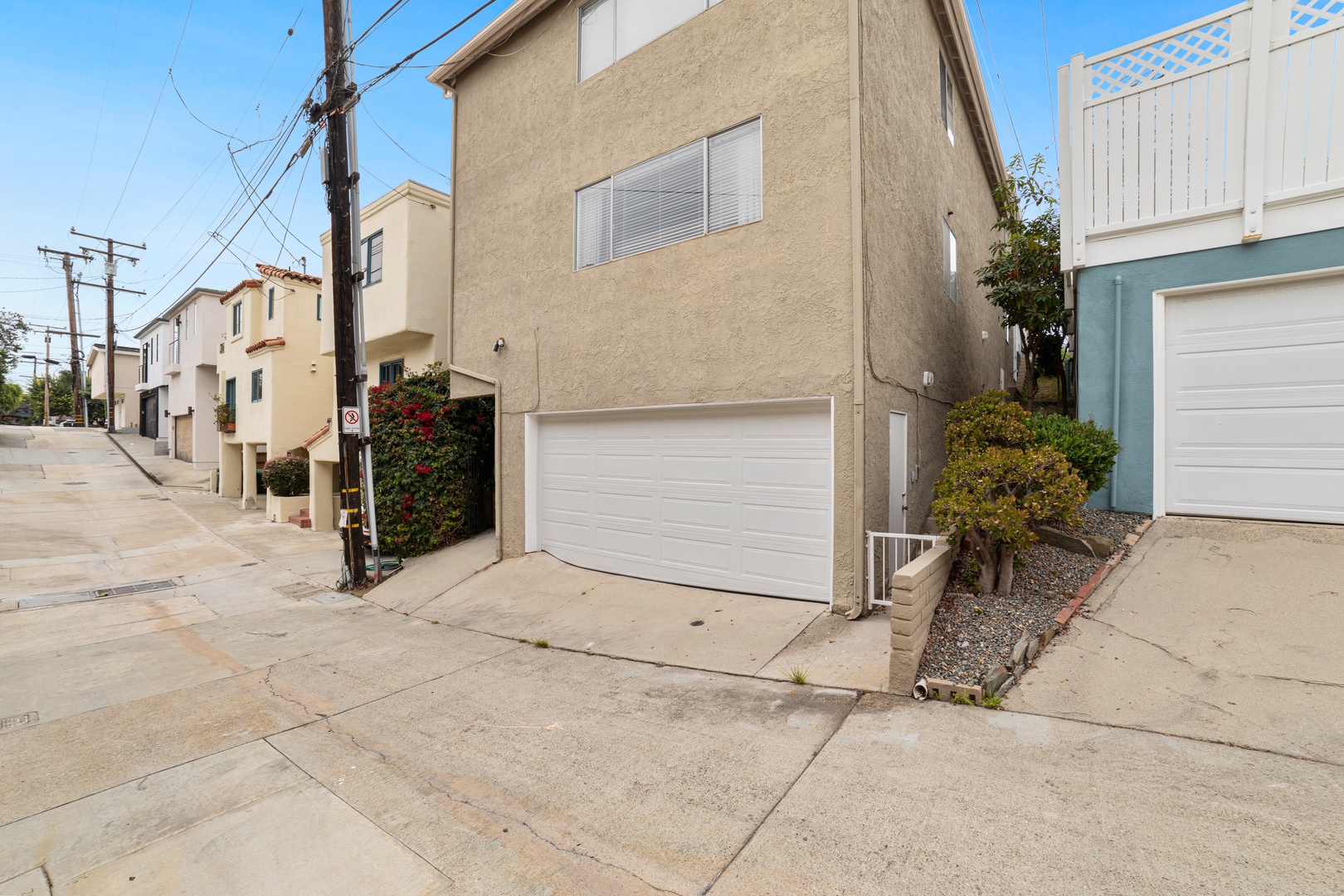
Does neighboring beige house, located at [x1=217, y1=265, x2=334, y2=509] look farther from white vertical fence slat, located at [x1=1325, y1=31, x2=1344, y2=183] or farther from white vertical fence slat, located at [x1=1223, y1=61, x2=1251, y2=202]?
white vertical fence slat, located at [x1=1325, y1=31, x2=1344, y2=183]

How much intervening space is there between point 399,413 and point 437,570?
2.94m

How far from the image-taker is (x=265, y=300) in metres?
19.1

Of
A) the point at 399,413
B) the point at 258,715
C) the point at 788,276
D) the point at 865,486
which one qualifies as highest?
the point at 788,276

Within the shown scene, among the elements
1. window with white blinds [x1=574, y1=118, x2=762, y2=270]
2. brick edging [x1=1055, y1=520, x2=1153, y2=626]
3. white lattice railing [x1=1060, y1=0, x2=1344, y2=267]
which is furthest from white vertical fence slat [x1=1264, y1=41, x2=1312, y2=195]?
window with white blinds [x1=574, y1=118, x2=762, y2=270]

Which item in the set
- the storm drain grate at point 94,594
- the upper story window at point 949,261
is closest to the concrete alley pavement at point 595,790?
the storm drain grate at point 94,594

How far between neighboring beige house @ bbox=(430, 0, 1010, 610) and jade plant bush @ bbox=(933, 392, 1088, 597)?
0.90 m

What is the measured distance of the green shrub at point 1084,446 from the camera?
6.09 meters

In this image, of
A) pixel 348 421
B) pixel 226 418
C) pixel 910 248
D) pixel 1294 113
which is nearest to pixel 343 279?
pixel 348 421

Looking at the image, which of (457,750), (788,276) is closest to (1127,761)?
(457,750)

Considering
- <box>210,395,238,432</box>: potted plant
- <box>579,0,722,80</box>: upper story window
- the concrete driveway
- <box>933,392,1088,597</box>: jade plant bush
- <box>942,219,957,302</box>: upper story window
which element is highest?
<box>579,0,722,80</box>: upper story window

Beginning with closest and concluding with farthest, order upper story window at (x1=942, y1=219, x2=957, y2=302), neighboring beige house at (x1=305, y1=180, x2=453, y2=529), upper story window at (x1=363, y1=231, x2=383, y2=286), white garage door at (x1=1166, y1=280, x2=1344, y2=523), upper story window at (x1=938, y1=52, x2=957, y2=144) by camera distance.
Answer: white garage door at (x1=1166, y1=280, x2=1344, y2=523), upper story window at (x1=942, y1=219, x2=957, y2=302), upper story window at (x1=938, y1=52, x2=957, y2=144), neighboring beige house at (x1=305, y1=180, x2=453, y2=529), upper story window at (x1=363, y1=231, x2=383, y2=286)

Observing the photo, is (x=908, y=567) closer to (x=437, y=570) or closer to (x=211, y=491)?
(x=437, y=570)

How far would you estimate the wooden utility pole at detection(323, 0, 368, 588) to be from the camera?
366 inches

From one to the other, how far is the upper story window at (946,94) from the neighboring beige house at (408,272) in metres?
8.80
